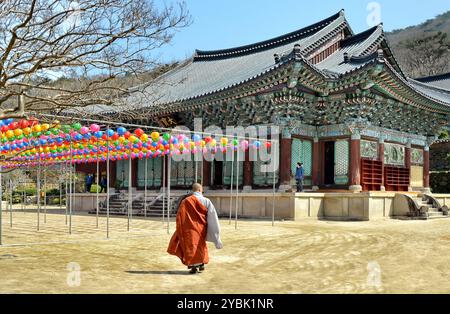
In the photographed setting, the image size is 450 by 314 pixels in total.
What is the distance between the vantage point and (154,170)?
24750 mm

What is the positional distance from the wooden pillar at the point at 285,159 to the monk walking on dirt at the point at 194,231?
11.3m

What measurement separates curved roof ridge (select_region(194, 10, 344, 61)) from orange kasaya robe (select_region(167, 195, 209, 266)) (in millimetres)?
19692

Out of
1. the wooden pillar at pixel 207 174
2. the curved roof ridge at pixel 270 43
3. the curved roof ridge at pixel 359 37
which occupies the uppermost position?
the curved roof ridge at pixel 270 43

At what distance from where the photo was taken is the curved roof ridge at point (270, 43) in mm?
24669

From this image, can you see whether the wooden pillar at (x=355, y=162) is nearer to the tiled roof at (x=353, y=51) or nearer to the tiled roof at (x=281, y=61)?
the tiled roof at (x=281, y=61)

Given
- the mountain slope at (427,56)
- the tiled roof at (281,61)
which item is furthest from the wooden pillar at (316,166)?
the mountain slope at (427,56)

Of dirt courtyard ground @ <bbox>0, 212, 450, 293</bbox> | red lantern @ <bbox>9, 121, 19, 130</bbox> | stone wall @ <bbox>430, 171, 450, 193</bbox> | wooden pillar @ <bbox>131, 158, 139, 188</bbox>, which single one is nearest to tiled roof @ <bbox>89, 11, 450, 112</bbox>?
wooden pillar @ <bbox>131, 158, 139, 188</bbox>

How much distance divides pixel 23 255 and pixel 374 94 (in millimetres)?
15108

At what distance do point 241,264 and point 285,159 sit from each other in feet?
35.7

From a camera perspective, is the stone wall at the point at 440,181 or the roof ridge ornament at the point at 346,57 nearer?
the roof ridge ornament at the point at 346,57

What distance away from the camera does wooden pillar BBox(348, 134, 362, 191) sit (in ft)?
61.7

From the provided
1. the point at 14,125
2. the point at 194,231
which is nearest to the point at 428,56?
the point at 14,125

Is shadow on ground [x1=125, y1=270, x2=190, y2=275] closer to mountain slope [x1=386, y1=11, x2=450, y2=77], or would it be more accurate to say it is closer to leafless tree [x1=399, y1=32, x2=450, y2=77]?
mountain slope [x1=386, y1=11, x2=450, y2=77]

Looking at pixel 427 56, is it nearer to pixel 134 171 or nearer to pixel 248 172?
pixel 134 171
